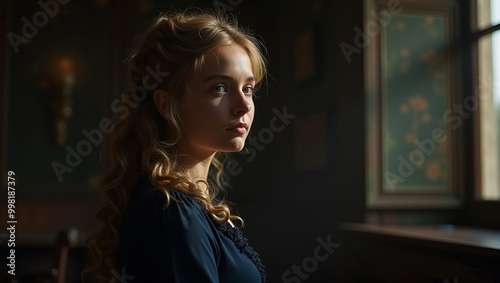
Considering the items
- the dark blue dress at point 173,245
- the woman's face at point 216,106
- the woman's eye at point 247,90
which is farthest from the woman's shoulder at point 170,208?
the woman's eye at point 247,90

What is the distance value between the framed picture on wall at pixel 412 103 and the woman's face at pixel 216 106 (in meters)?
2.15

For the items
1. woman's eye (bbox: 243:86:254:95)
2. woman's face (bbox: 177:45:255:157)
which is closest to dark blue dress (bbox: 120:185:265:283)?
woman's face (bbox: 177:45:255:157)

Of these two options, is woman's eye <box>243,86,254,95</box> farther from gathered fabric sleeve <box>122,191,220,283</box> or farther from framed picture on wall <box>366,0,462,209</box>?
framed picture on wall <box>366,0,462,209</box>

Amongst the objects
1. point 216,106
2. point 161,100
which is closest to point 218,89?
point 216,106

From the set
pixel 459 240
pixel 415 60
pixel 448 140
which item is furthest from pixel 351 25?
pixel 459 240

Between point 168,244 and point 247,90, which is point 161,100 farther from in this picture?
point 168,244

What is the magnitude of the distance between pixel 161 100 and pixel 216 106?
142 millimetres

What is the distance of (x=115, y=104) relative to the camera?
4.04m

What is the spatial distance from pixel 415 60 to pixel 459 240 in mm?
1381

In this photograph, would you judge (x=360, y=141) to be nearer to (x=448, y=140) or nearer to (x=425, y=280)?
(x=448, y=140)

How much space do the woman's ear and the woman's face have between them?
5 cm

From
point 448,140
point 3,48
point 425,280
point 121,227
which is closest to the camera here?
point 121,227

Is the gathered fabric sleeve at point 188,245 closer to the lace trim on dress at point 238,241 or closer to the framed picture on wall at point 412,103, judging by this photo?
the lace trim on dress at point 238,241

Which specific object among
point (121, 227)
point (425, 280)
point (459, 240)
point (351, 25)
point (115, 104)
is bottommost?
point (425, 280)
